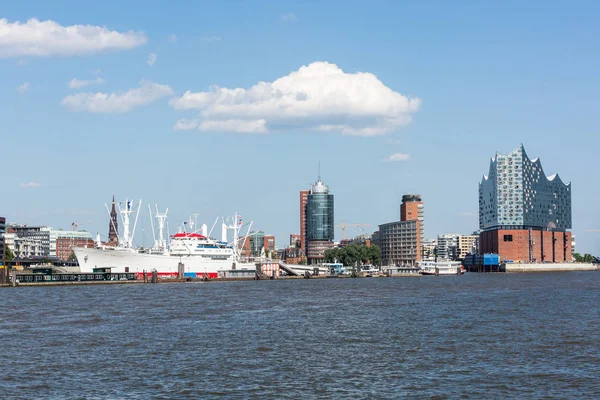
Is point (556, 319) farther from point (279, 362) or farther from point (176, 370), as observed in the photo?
point (176, 370)

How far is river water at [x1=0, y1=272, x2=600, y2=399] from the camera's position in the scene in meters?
34.7

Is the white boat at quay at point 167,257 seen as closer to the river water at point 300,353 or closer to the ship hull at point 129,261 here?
the ship hull at point 129,261

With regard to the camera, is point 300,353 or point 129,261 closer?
point 300,353

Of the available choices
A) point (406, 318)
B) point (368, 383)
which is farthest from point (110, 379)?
point (406, 318)

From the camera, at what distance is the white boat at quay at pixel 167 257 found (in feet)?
575

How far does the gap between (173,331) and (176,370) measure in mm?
17551

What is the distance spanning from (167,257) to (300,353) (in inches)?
5385

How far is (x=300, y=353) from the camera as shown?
149 ft

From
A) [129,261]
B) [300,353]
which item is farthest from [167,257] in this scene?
[300,353]

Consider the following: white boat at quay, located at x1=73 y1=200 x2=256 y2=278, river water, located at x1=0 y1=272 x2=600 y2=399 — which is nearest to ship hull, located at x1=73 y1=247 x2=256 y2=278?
white boat at quay, located at x1=73 y1=200 x2=256 y2=278

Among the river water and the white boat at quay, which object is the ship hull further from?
the river water

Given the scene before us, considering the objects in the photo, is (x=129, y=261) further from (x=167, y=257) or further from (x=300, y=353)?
(x=300, y=353)

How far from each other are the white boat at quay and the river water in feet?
325

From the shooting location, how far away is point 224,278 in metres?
177
